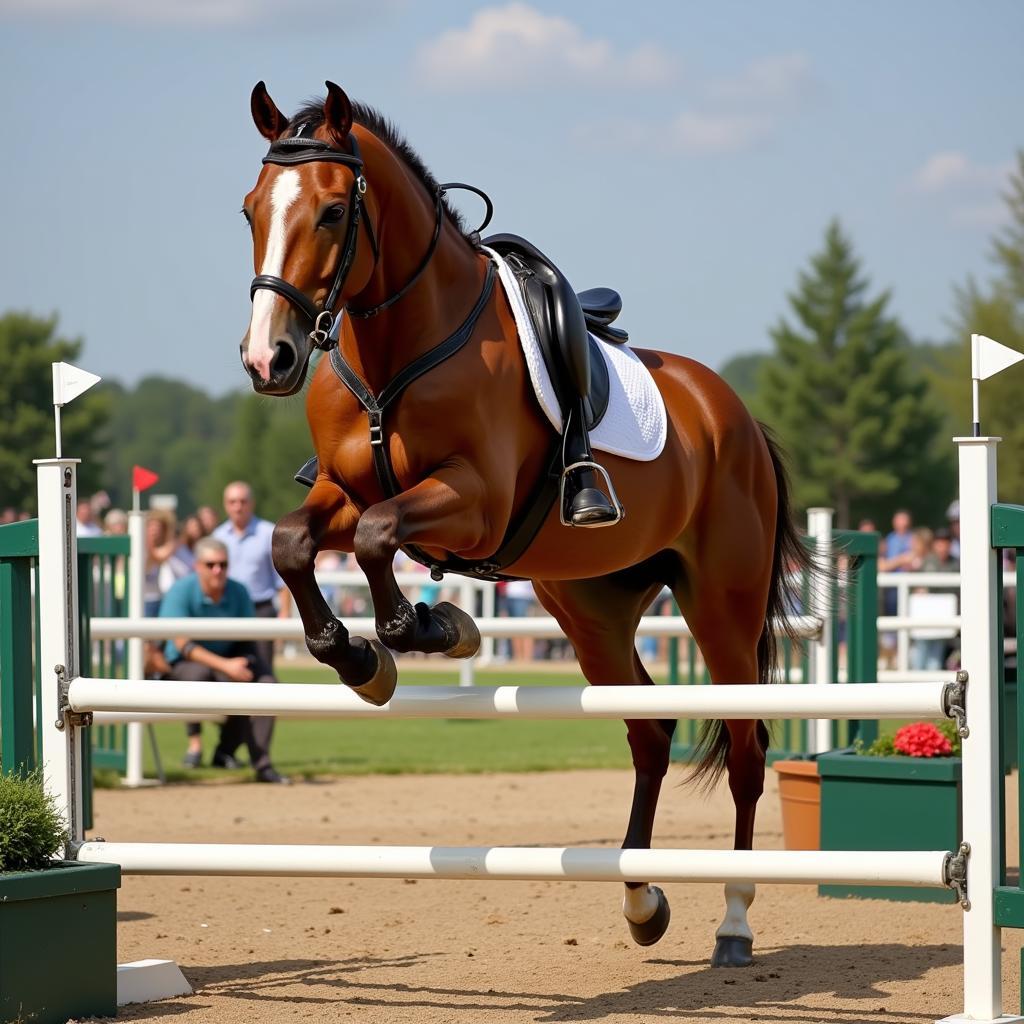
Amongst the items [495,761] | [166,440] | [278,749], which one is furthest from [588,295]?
[166,440]

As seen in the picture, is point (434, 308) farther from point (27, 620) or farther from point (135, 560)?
point (135, 560)

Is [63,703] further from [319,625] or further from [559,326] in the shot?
[559,326]

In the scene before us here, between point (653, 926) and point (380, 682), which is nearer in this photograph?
point (380, 682)

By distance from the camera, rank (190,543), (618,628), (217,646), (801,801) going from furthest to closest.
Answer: (190,543) < (217,646) < (801,801) < (618,628)

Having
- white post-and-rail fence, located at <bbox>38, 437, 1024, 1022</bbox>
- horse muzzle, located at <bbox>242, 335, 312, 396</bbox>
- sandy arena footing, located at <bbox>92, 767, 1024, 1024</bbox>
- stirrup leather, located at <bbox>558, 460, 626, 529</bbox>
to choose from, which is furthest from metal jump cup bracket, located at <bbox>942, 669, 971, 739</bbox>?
horse muzzle, located at <bbox>242, 335, 312, 396</bbox>

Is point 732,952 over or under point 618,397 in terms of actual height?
under

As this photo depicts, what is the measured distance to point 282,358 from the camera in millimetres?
3531

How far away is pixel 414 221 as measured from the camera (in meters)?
4.17

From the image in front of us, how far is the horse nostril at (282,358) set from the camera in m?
3.51

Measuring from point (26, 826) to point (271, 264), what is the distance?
1.56 m

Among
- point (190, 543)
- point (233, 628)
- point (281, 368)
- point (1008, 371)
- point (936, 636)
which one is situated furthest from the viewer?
point (1008, 371)

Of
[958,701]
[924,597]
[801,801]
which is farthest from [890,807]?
[924,597]

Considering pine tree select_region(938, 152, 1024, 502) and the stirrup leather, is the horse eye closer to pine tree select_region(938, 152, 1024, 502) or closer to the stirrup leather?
the stirrup leather

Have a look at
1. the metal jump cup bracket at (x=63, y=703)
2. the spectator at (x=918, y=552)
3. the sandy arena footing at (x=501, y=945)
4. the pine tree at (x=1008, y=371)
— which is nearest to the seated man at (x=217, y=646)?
the sandy arena footing at (x=501, y=945)
